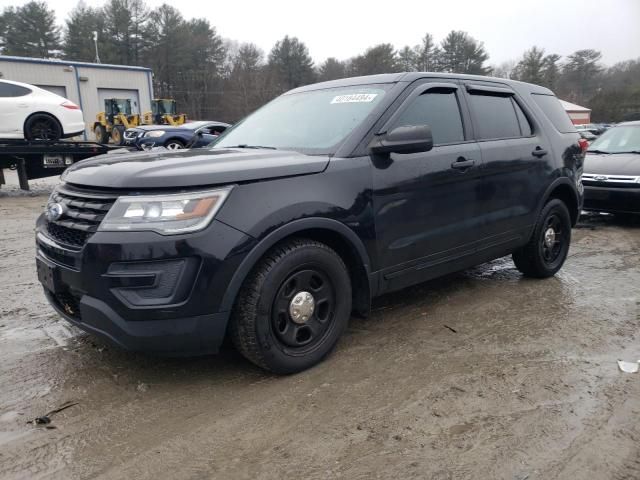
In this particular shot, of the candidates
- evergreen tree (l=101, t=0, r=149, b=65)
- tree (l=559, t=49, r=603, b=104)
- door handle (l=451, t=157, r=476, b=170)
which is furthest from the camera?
tree (l=559, t=49, r=603, b=104)

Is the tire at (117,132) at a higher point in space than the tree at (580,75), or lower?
lower

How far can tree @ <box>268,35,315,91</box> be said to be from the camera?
213ft

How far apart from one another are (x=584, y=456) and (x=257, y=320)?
1705 millimetres

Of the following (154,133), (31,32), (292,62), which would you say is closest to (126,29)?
(31,32)

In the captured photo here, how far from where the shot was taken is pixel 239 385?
116 inches

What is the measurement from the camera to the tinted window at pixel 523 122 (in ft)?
15.0

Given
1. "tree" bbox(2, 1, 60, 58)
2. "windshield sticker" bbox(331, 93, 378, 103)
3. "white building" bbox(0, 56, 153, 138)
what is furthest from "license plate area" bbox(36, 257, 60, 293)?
"tree" bbox(2, 1, 60, 58)

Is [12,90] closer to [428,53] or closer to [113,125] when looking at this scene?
[113,125]

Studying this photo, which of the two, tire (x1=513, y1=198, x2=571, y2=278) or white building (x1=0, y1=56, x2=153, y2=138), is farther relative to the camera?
white building (x1=0, y1=56, x2=153, y2=138)

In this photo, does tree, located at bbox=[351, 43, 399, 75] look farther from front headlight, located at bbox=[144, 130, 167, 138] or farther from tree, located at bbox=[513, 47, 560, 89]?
front headlight, located at bbox=[144, 130, 167, 138]

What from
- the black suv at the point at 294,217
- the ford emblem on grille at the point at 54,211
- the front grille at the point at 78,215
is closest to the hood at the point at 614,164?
the black suv at the point at 294,217

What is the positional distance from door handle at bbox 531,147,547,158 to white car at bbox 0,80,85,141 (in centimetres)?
1190

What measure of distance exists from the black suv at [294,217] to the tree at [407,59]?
67334mm

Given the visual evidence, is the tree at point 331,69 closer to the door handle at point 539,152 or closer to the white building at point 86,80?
the white building at point 86,80
